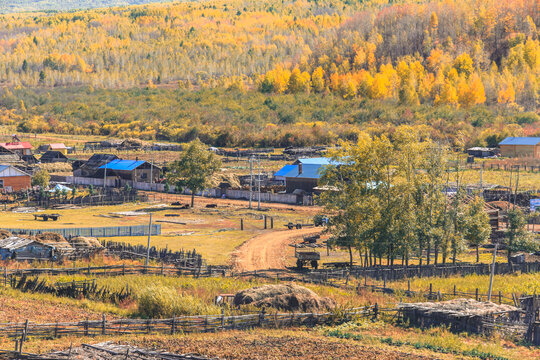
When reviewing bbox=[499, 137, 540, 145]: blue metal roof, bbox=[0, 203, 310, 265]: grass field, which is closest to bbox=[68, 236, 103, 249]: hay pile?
bbox=[0, 203, 310, 265]: grass field

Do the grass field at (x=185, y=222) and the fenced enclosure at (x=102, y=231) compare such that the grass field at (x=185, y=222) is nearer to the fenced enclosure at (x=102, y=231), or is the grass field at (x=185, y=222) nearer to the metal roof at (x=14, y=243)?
the fenced enclosure at (x=102, y=231)

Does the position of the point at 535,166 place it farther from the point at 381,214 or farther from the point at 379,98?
the point at 379,98

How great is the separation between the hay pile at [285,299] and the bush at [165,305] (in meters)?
2.49

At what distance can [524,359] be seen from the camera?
28.9 m

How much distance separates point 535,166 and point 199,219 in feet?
198

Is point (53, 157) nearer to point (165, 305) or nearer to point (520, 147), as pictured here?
point (520, 147)

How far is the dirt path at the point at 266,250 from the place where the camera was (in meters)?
51.6

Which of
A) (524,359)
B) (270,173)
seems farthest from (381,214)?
(270,173)

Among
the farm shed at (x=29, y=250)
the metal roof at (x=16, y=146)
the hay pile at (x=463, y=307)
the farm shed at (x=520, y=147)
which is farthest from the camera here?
the metal roof at (x=16, y=146)

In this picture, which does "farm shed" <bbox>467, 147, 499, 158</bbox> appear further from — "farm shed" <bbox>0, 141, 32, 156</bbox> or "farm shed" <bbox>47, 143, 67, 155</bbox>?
"farm shed" <bbox>0, 141, 32, 156</bbox>

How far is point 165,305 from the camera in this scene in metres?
33.8

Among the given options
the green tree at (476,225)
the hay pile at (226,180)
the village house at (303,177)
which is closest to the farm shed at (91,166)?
the hay pile at (226,180)

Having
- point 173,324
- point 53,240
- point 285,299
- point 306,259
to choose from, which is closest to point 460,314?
point 285,299

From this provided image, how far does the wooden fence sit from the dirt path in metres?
15.8
